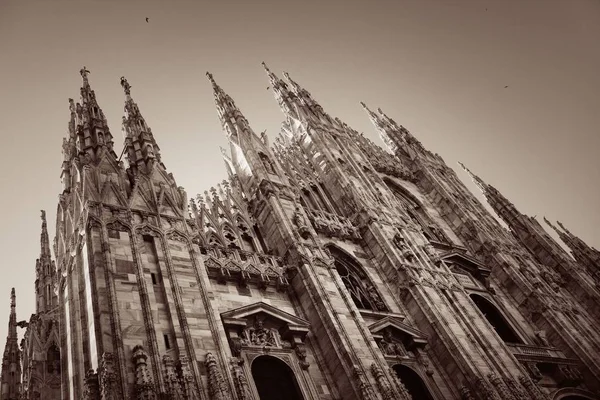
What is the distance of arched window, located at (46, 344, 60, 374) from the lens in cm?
1580

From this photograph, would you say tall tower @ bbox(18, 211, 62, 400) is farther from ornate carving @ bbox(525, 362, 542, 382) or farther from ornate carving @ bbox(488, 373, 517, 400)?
ornate carving @ bbox(525, 362, 542, 382)

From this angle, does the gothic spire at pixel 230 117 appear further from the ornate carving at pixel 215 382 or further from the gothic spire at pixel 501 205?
the gothic spire at pixel 501 205

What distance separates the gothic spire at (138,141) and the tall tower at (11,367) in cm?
737

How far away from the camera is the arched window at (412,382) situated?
1602 cm

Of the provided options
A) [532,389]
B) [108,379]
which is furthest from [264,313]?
[532,389]

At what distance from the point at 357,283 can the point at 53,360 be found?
9672 millimetres

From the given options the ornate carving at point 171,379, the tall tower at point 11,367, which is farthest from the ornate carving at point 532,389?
the tall tower at point 11,367

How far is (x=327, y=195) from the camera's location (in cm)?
2475

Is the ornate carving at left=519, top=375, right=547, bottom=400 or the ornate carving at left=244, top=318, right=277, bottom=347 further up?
the ornate carving at left=244, top=318, right=277, bottom=347

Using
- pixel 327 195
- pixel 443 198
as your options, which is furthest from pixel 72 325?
pixel 443 198

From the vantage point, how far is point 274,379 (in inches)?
552

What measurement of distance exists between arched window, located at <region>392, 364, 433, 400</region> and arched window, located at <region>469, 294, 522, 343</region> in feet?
21.4

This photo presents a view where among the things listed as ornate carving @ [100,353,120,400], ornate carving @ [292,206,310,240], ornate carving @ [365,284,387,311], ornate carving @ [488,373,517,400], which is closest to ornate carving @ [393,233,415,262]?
ornate carving @ [365,284,387,311]

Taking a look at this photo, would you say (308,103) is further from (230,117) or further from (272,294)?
(272,294)
